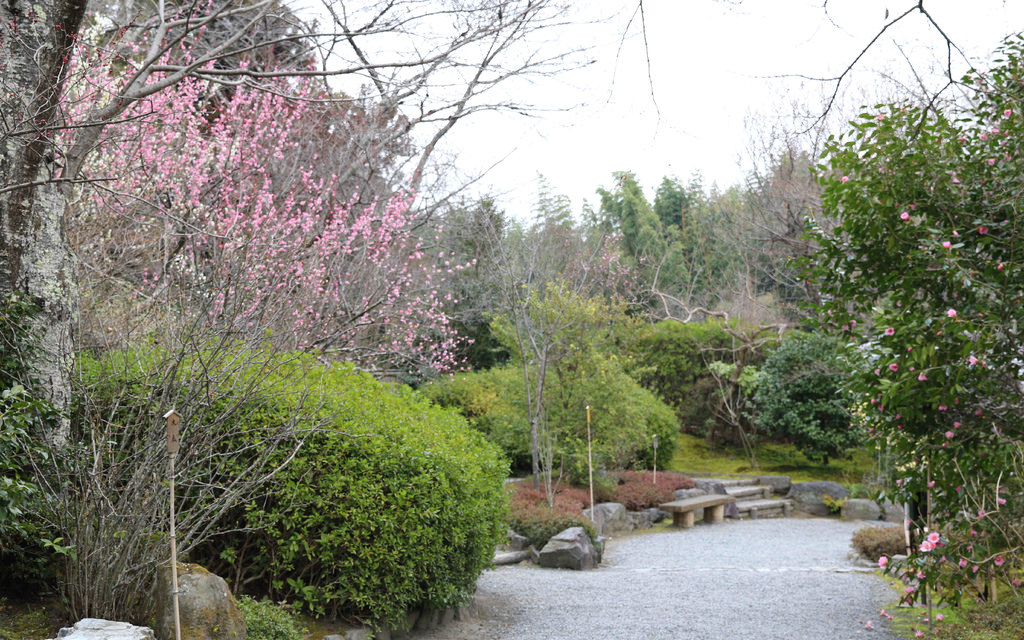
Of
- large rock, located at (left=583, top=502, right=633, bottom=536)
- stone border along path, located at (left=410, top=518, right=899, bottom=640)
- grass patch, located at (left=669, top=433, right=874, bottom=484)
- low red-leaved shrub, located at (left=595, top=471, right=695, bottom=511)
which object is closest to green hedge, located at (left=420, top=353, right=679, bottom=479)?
low red-leaved shrub, located at (left=595, top=471, right=695, bottom=511)

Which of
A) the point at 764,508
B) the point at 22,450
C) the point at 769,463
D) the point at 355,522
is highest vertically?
the point at 22,450

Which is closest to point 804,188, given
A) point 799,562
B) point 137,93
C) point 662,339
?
point 662,339

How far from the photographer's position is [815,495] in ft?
42.8

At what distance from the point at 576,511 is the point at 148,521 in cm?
681

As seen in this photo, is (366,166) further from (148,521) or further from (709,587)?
(148,521)

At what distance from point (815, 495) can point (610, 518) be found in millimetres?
4425

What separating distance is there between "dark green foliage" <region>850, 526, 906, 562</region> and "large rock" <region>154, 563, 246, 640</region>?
6586mm

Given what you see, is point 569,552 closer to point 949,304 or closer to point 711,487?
point 949,304

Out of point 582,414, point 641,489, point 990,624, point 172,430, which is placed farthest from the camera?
point 641,489

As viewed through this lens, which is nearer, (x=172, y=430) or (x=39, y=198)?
(x=172, y=430)

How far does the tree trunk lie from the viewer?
3.78 metres

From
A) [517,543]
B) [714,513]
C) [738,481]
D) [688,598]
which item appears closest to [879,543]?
[688,598]

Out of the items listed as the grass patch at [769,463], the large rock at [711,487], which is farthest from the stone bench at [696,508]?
the grass patch at [769,463]

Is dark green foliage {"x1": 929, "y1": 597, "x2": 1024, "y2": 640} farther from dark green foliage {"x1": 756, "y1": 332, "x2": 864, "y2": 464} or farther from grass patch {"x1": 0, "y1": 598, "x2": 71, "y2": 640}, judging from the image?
dark green foliage {"x1": 756, "y1": 332, "x2": 864, "y2": 464}
